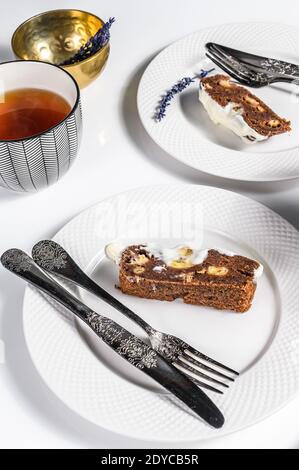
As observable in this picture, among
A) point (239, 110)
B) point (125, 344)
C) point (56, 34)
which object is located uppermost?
point (239, 110)

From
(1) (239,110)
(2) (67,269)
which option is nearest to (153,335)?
(2) (67,269)

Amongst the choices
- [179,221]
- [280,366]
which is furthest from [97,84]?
[280,366]

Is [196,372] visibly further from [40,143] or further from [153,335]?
[40,143]

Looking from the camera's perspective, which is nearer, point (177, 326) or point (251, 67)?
point (177, 326)

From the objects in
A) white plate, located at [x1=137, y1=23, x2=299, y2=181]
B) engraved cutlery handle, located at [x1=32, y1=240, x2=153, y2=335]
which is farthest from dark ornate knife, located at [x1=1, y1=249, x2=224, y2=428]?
white plate, located at [x1=137, y1=23, x2=299, y2=181]

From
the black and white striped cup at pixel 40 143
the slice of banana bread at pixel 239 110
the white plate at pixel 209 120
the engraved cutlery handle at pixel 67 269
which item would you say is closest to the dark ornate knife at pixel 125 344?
the engraved cutlery handle at pixel 67 269

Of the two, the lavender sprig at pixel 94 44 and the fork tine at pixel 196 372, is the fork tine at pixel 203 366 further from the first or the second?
the lavender sprig at pixel 94 44

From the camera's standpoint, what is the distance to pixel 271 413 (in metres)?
0.97

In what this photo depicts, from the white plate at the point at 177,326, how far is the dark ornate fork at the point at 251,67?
0.38m

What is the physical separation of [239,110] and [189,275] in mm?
440

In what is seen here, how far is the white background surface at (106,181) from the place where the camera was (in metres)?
1.03

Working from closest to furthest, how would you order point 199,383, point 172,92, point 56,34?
point 199,383
point 172,92
point 56,34

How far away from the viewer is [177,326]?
112 cm
